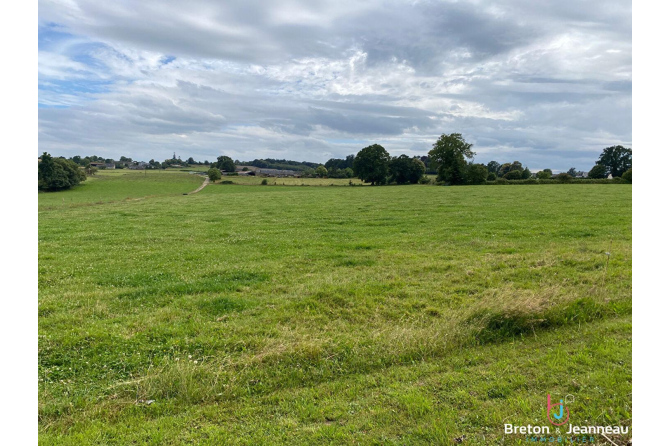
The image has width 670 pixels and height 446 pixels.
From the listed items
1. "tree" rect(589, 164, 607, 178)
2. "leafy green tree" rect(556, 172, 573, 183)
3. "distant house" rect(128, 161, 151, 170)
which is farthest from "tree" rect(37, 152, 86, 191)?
"tree" rect(589, 164, 607, 178)

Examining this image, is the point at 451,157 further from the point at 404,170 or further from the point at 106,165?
the point at 106,165

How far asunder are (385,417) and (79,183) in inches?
3505

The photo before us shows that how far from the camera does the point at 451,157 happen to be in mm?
86875

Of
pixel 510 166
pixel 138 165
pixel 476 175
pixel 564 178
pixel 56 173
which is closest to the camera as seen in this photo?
pixel 56 173

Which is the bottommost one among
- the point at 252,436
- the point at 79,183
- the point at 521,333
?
the point at 252,436

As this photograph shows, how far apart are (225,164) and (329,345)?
121912 mm

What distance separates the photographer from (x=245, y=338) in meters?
6.86

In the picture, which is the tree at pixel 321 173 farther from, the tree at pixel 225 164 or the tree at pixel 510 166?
the tree at pixel 510 166

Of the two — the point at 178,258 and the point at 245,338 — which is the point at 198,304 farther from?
the point at 178,258

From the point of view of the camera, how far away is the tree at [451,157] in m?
84.8

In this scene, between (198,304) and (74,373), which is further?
(198,304)

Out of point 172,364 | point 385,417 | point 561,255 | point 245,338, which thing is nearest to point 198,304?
point 245,338

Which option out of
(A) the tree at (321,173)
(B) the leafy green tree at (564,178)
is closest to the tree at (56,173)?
(A) the tree at (321,173)

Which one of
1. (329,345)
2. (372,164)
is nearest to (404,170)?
(372,164)
